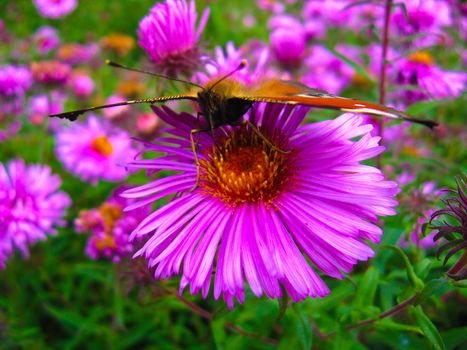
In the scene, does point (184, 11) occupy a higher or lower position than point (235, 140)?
higher

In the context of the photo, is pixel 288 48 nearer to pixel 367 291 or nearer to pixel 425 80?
pixel 425 80

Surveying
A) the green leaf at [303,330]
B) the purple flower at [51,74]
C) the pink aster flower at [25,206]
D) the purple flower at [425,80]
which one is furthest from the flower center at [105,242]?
the purple flower at [425,80]

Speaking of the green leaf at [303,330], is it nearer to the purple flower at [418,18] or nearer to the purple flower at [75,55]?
the purple flower at [418,18]

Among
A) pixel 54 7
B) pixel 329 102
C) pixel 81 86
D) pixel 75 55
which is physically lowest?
pixel 329 102

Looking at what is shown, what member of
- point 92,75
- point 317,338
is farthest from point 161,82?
point 92,75

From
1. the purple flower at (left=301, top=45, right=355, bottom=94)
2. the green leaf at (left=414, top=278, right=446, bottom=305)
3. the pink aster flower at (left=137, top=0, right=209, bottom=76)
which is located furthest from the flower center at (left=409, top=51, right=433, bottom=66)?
the green leaf at (left=414, top=278, right=446, bottom=305)

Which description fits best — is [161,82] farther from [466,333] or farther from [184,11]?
[466,333]

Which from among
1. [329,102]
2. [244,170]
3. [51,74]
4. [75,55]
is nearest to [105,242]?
[244,170]

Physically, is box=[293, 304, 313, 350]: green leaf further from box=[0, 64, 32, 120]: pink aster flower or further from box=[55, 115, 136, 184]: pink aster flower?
box=[0, 64, 32, 120]: pink aster flower
